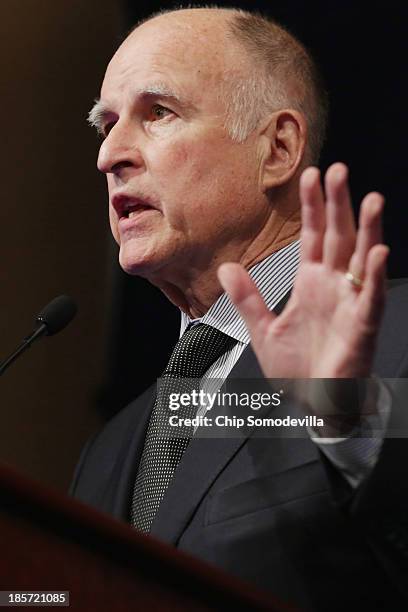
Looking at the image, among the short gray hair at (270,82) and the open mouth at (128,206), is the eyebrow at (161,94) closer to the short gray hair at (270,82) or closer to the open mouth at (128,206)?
the short gray hair at (270,82)

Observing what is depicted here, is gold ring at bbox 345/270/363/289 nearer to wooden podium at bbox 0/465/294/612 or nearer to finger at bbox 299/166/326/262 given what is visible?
finger at bbox 299/166/326/262

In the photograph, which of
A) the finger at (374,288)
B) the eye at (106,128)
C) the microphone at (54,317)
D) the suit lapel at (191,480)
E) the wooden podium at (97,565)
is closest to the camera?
the wooden podium at (97,565)

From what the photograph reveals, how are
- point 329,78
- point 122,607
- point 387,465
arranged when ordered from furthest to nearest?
point 329,78
point 387,465
point 122,607

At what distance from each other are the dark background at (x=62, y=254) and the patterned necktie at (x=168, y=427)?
117 cm

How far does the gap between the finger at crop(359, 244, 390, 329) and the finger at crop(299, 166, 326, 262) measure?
0.30ft

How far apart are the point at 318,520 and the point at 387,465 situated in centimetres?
19

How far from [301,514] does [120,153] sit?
779 mm

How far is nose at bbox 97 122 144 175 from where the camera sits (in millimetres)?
1774

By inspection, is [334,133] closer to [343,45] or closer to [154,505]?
[343,45]

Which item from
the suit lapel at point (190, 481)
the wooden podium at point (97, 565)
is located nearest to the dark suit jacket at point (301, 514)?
the suit lapel at point (190, 481)

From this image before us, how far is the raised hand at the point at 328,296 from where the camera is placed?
1.06 m

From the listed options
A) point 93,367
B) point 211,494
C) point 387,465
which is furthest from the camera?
point 93,367

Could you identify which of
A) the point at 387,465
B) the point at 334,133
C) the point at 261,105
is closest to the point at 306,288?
the point at 387,465

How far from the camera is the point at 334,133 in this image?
7.94ft
